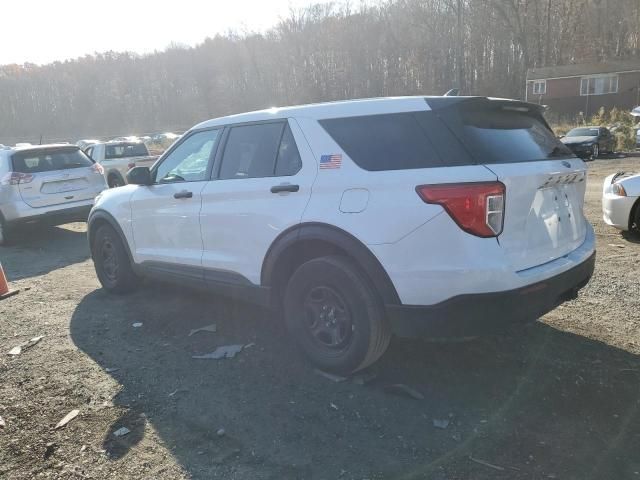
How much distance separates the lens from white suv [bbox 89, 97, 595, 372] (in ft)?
9.44

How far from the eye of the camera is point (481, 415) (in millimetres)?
3033

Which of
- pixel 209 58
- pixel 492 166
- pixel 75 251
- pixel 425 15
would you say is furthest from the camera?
pixel 209 58

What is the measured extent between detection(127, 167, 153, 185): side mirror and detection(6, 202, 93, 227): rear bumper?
471 centimetres

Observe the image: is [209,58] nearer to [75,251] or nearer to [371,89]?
[371,89]

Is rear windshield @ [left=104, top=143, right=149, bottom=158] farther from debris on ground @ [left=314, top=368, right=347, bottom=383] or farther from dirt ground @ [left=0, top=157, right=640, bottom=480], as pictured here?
debris on ground @ [left=314, top=368, right=347, bottom=383]

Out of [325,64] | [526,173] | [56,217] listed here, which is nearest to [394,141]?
[526,173]

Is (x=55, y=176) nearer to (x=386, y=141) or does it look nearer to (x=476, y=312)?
(x=386, y=141)

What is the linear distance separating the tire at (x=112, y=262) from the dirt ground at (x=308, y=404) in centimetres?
67

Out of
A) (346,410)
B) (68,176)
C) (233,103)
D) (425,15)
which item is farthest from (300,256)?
(233,103)

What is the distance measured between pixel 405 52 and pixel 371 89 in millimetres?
6517

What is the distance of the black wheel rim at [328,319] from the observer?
3.44 meters

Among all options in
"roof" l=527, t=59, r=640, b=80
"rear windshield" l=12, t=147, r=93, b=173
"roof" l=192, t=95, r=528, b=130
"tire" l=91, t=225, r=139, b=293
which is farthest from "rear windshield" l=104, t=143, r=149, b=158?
"roof" l=527, t=59, r=640, b=80

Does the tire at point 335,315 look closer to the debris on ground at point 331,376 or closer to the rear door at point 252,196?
the debris on ground at point 331,376

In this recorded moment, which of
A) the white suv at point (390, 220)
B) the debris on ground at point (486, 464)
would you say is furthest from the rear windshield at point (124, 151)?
the debris on ground at point (486, 464)
